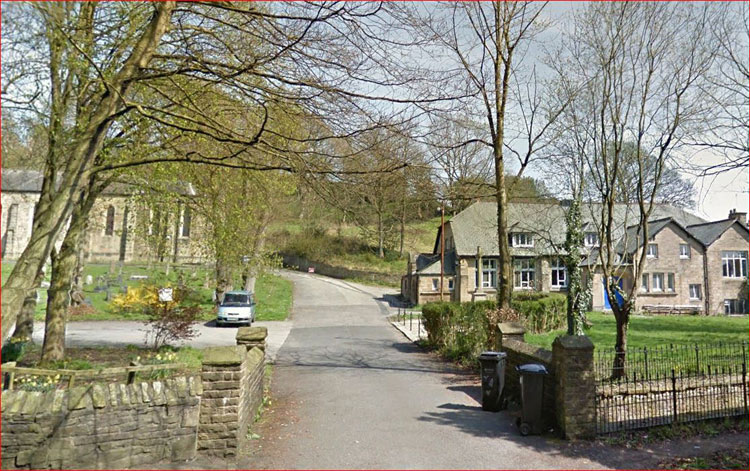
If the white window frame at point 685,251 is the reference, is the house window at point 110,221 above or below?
above

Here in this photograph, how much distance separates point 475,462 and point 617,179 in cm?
961

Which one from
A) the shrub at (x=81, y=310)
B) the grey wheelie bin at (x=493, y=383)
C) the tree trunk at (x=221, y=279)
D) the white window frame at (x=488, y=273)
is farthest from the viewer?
the white window frame at (x=488, y=273)

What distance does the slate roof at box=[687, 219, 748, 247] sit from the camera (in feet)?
132

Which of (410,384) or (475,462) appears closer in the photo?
(475,462)

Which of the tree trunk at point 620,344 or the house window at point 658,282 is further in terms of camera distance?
the house window at point 658,282

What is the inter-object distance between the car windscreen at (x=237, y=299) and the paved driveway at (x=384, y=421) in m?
9.83

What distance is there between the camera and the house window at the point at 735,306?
1542 inches

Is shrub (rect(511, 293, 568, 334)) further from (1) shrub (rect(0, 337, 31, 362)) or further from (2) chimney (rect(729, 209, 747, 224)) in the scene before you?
(2) chimney (rect(729, 209, 747, 224))

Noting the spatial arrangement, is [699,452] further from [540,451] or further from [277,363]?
[277,363]

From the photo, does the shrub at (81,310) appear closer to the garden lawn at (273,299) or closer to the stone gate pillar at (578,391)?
the garden lawn at (273,299)

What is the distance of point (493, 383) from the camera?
30.1 ft

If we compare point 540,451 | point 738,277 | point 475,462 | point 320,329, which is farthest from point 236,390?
point 738,277

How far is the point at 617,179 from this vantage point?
43.6 feet

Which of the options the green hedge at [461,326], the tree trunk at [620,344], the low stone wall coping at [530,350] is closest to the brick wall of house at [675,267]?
the green hedge at [461,326]
